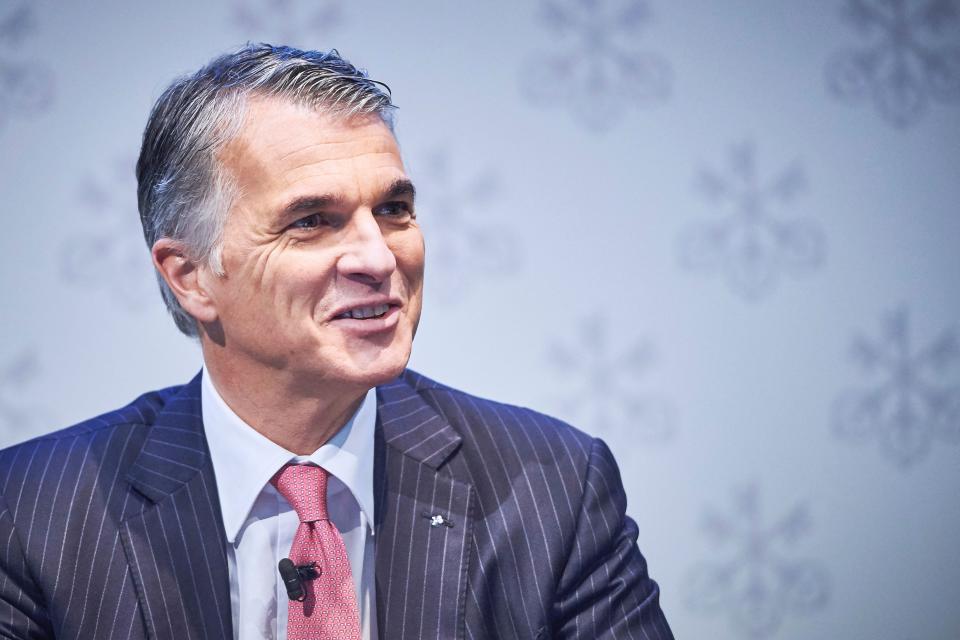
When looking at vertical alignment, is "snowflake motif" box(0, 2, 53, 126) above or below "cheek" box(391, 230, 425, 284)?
above

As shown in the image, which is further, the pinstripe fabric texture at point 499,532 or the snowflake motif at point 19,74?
the snowflake motif at point 19,74

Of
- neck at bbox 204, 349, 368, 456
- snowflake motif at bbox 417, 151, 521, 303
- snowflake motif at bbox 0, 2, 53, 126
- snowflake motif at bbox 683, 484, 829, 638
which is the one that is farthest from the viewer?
snowflake motif at bbox 683, 484, 829, 638

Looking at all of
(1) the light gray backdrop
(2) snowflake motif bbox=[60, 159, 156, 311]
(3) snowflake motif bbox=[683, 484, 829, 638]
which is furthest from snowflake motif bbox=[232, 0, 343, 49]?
(3) snowflake motif bbox=[683, 484, 829, 638]

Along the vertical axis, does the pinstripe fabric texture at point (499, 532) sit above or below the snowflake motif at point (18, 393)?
below

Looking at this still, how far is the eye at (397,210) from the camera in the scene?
1.45 m

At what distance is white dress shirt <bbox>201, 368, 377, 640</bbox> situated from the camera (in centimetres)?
143

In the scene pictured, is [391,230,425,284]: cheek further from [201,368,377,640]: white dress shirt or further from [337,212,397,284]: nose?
[201,368,377,640]: white dress shirt

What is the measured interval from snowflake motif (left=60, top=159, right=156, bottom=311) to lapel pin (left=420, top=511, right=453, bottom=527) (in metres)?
0.90

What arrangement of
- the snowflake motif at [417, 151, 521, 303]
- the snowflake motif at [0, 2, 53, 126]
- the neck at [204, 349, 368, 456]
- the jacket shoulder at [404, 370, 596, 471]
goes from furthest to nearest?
the snowflake motif at [417, 151, 521, 303], the snowflake motif at [0, 2, 53, 126], the jacket shoulder at [404, 370, 596, 471], the neck at [204, 349, 368, 456]

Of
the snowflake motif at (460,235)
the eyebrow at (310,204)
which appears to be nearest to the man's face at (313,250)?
the eyebrow at (310,204)

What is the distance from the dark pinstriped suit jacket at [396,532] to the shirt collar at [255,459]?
2cm

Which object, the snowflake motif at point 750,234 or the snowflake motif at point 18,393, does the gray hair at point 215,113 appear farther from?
the snowflake motif at point 750,234

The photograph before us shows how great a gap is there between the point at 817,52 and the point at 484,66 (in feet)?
2.77

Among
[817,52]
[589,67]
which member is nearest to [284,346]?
[589,67]
